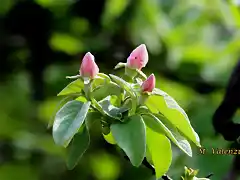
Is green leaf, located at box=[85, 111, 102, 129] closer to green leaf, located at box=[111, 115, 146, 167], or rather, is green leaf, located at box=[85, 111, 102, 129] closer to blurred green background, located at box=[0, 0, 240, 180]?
green leaf, located at box=[111, 115, 146, 167]

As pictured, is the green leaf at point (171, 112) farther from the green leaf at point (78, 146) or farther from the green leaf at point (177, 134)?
the green leaf at point (78, 146)

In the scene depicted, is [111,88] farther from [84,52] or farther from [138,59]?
[84,52]

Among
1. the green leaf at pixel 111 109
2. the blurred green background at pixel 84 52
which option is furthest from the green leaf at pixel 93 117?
the blurred green background at pixel 84 52

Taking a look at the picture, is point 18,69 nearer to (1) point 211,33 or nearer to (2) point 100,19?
(2) point 100,19

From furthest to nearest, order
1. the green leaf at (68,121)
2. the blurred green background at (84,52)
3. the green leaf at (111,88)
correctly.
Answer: the blurred green background at (84,52) < the green leaf at (111,88) < the green leaf at (68,121)

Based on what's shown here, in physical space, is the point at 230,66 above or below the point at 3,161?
above

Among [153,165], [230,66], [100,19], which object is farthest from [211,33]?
[153,165]

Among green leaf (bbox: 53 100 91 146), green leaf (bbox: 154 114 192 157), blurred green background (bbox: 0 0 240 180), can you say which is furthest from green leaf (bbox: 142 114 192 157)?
blurred green background (bbox: 0 0 240 180)

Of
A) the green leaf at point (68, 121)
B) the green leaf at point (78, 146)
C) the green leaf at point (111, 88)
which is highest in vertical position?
the green leaf at point (111, 88)
